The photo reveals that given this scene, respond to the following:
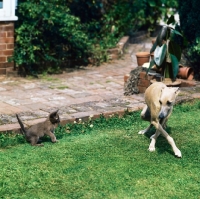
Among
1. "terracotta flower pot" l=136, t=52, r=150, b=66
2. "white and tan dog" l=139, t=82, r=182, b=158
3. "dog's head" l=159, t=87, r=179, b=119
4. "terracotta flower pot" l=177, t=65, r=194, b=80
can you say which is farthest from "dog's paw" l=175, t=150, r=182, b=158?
"terracotta flower pot" l=136, t=52, r=150, b=66

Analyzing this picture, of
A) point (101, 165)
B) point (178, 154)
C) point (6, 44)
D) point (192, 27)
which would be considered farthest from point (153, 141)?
point (6, 44)

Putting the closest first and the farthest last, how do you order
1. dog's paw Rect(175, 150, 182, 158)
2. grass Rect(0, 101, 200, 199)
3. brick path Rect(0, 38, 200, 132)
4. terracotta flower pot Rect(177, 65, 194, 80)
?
grass Rect(0, 101, 200, 199), dog's paw Rect(175, 150, 182, 158), brick path Rect(0, 38, 200, 132), terracotta flower pot Rect(177, 65, 194, 80)

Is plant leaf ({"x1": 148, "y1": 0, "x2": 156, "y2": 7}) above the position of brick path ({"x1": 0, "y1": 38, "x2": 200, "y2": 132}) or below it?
above

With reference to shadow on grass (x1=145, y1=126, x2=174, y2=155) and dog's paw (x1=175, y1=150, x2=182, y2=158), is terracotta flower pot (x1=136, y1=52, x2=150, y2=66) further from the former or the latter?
dog's paw (x1=175, y1=150, x2=182, y2=158)

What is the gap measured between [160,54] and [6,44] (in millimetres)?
3138

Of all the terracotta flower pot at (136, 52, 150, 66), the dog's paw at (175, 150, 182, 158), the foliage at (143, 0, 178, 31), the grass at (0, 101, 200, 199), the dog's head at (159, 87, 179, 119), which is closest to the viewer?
the grass at (0, 101, 200, 199)

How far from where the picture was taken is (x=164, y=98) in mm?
5871

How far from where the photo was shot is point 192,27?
32.1 ft

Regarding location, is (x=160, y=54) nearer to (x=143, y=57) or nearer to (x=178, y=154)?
(x=143, y=57)

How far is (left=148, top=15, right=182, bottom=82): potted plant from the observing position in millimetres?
8430

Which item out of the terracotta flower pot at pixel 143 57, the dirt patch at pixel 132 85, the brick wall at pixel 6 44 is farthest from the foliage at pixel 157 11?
the dirt patch at pixel 132 85

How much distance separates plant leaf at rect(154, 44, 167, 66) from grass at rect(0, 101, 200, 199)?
1.51m

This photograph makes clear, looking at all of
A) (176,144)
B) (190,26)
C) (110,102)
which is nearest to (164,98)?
(176,144)

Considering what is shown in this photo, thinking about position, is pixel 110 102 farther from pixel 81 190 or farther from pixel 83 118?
pixel 81 190
